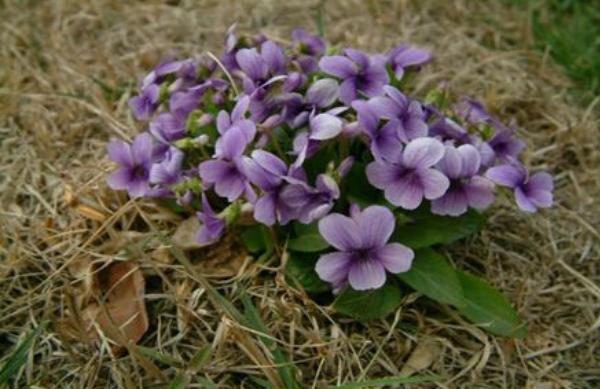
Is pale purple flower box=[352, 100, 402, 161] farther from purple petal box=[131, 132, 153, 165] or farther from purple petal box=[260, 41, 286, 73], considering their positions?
purple petal box=[131, 132, 153, 165]

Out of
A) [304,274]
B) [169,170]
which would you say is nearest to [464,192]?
[304,274]

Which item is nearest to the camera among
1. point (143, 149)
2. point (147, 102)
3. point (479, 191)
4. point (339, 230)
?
point (339, 230)

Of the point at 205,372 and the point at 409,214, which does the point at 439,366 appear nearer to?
the point at 409,214

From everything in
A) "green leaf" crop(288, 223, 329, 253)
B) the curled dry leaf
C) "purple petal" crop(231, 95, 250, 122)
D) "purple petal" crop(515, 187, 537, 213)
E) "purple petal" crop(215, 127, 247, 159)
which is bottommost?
the curled dry leaf

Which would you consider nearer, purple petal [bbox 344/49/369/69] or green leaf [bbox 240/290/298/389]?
green leaf [bbox 240/290/298/389]

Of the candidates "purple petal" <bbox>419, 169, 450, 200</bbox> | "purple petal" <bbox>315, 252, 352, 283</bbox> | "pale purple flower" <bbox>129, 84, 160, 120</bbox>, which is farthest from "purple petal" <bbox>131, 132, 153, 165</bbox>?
"purple petal" <bbox>419, 169, 450, 200</bbox>

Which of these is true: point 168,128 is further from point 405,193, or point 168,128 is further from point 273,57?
point 405,193

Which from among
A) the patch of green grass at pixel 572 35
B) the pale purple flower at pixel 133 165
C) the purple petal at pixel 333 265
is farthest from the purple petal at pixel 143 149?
the patch of green grass at pixel 572 35
